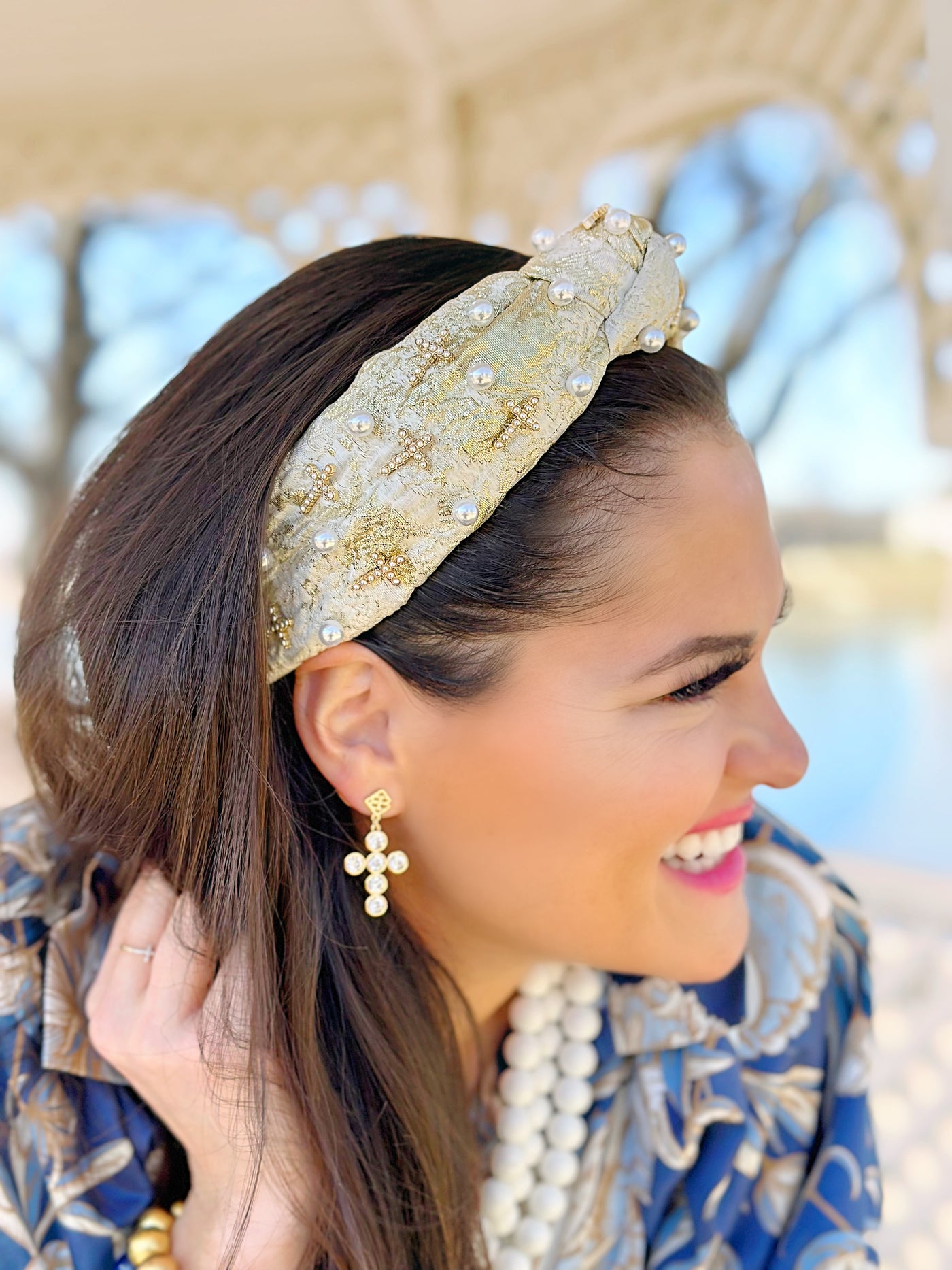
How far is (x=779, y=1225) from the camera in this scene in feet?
3.74

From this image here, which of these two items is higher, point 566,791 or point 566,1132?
point 566,791

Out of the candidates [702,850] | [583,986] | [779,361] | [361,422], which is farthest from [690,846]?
[779,361]

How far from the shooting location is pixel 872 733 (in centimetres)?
486

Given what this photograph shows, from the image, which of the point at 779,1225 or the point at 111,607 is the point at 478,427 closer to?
the point at 111,607

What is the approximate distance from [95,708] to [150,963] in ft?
0.81

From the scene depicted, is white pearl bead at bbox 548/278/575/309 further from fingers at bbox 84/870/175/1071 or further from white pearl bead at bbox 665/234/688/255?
fingers at bbox 84/870/175/1071

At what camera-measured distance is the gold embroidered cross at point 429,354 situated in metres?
0.90

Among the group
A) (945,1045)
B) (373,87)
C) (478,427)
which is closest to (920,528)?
(373,87)

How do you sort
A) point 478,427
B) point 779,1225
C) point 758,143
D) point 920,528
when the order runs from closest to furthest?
point 478,427 < point 779,1225 < point 758,143 < point 920,528

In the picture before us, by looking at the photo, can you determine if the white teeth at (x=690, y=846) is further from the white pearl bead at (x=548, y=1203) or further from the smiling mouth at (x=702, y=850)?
the white pearl bead at (x=548, y=1203)

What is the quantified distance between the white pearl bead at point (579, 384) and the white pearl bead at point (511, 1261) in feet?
2.78

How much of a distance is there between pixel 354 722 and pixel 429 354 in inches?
12.8

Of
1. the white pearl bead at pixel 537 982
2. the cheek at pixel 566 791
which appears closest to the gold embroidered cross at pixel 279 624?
the cheek at pixel 566 791

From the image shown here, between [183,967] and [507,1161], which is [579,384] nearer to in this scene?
[183,967]
